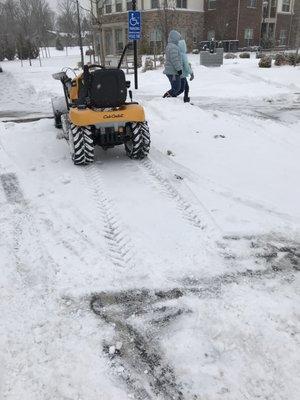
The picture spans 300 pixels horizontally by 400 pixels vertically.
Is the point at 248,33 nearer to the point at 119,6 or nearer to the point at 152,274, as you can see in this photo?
the point at 119,6

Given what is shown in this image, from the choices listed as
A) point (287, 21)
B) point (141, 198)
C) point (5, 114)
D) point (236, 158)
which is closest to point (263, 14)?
point (287, 21)

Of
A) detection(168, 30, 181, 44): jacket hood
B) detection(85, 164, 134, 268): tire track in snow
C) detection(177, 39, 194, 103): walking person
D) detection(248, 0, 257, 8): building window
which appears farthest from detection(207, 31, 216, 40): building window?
detection(85, 164, 134, 268): tire track in snow

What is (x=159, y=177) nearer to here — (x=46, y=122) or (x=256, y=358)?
(x=256, y=358)

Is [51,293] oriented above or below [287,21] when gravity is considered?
below

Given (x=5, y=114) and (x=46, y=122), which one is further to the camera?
(x=5, y=114)

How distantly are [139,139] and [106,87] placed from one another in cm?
92

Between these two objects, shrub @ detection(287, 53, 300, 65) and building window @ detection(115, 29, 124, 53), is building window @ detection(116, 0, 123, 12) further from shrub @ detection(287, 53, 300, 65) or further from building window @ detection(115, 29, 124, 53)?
shrub @ detection(287, 53, 300, 65)

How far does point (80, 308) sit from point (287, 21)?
36.3 metres

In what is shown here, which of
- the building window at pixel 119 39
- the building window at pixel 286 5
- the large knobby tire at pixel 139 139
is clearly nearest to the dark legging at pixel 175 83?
the large knobby tire at pixel 139 139

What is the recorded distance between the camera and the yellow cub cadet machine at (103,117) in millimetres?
6035

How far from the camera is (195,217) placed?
456cm

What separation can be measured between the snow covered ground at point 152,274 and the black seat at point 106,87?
0.95 meters

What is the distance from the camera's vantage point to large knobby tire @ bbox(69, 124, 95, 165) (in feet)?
19.9

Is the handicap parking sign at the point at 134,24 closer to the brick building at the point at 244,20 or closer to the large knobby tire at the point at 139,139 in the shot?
the large knobby tire at the point at 139,139
